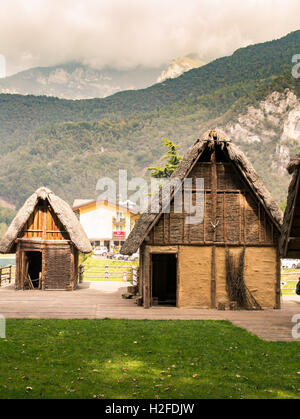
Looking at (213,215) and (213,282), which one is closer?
(213,282)

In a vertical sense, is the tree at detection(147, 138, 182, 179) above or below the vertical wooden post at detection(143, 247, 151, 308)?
above

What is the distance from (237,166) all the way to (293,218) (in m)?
6.19

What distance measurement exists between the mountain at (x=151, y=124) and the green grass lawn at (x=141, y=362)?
97.3 meters

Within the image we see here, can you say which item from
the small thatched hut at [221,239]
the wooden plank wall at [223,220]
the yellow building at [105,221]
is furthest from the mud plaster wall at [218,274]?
the yellow building at [105,221]

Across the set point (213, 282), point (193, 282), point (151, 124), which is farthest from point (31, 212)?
point (151, 124)

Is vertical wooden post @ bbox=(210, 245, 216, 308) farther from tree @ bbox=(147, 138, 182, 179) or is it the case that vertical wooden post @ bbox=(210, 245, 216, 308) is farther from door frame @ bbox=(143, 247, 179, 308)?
tree @ bbox=(147, 138, 182, 179)

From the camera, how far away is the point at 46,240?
22.0 metres

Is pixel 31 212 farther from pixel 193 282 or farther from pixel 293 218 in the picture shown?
pixel 293 218

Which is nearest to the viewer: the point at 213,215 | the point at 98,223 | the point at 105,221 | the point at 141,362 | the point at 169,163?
the point at 141,362

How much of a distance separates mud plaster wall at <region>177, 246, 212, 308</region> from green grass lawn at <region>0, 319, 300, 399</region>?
3.49 m

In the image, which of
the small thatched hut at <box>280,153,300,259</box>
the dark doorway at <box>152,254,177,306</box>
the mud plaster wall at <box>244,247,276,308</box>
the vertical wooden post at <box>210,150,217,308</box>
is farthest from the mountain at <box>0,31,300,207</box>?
the small thatched hut at <box>280,153,300,259</box>

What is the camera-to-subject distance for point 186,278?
1761cm

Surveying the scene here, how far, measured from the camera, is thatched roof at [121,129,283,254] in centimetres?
1733

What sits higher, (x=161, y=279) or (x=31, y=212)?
(x=31, y=212)
